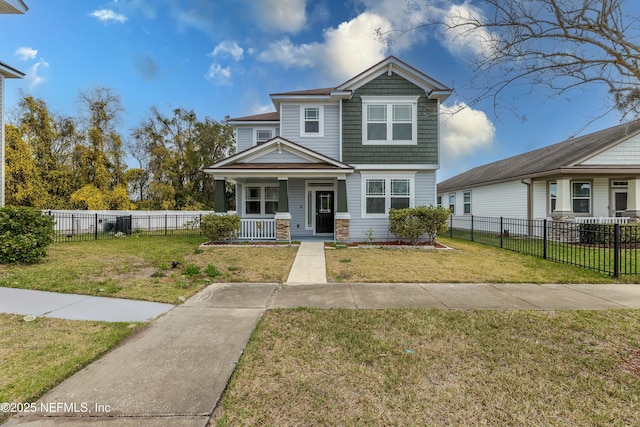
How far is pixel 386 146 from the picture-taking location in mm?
13094

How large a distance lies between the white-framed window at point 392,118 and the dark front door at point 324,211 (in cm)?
335

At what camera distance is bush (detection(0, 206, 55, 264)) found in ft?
24.8

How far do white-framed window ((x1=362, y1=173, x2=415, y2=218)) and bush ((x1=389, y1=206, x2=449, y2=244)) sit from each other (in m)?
1.19

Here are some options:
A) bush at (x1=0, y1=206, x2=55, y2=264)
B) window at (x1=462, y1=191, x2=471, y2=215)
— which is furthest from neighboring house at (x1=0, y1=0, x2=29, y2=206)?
window at (x1=462, y1=191, x2=471, y2=215)

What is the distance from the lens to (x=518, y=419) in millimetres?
2363

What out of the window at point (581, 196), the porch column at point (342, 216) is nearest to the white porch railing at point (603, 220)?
the window at point (581, 196)

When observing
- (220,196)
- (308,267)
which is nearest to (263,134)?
(220,196)

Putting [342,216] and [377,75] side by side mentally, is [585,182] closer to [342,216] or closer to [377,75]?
[377,75]

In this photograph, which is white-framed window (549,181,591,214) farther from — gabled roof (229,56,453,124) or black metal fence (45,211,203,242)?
black metal fence (45,211,203,242)

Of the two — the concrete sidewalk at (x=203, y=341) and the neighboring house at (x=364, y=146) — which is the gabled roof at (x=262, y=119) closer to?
the neighboring house at (x=364, y=146)

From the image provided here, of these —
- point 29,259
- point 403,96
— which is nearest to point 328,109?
point 403,96

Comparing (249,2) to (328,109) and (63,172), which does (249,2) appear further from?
(63,172)

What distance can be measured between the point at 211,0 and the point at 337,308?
13.5 m

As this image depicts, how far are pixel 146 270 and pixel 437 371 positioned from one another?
7.53 meters
